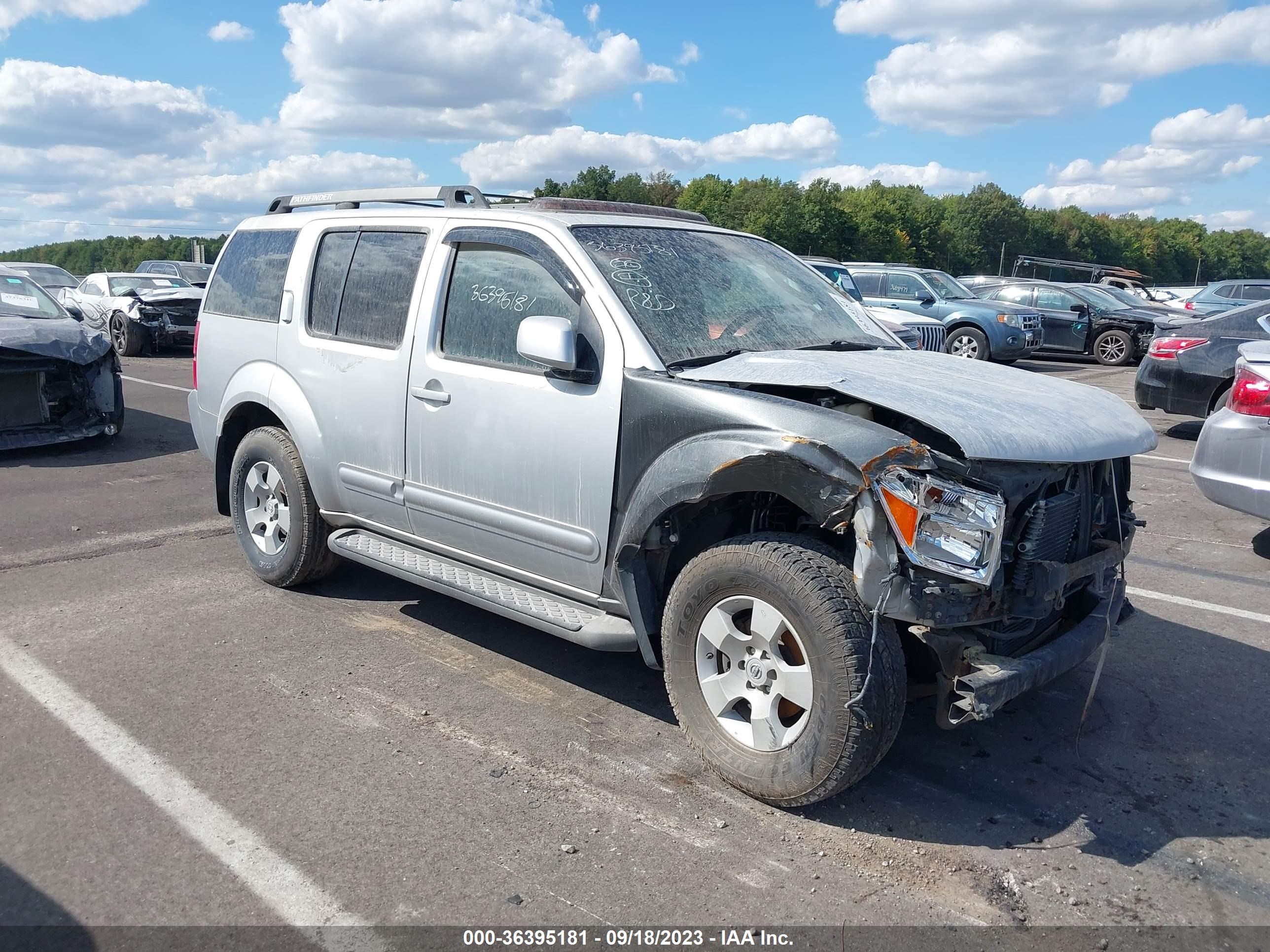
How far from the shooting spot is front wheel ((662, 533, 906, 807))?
3096 mm

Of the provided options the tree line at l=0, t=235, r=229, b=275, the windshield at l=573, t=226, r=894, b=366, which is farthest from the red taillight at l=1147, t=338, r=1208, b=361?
the tree line at l=0, t=235, r=229, b=275

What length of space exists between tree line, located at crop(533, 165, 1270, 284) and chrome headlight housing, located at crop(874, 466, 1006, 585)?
177 ft

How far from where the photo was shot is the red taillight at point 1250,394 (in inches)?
239

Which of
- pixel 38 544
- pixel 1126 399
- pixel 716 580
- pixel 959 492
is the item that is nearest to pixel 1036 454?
pixel 959 492

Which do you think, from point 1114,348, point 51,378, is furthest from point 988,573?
point 1114,348

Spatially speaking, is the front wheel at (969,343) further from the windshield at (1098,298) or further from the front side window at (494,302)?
the front side window at (494,302)

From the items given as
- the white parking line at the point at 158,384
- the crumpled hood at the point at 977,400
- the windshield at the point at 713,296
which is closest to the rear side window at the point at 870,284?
the white parking line at the point at 158,384

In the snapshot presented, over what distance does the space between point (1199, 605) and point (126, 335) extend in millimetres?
18341

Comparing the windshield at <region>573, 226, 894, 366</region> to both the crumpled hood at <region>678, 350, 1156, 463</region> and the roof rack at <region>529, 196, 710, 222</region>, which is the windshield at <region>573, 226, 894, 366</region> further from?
the roof rack at <region>529, 196, 710, 222</region>

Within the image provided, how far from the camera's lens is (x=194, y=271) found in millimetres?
26328

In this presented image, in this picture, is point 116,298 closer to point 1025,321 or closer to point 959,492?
point 1025,321

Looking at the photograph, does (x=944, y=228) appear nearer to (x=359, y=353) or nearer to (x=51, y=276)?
(x=51, y=276)

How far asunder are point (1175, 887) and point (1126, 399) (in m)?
13.2

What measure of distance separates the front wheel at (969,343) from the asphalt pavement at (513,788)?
41.9ft
